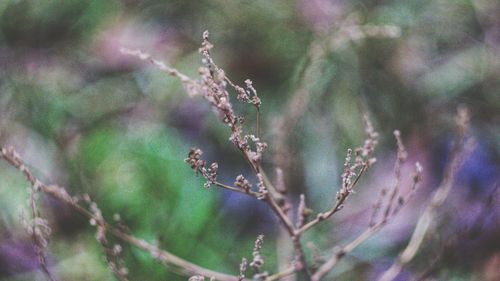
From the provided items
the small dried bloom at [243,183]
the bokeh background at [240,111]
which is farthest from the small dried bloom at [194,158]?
the bokeh background at [240,111]

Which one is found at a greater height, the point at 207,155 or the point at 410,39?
the point at 410,39

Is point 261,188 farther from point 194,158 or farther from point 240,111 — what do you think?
point 240,111

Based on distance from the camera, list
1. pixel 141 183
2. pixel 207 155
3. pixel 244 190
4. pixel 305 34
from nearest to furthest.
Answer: pixel 244 190, pixel 141 183, pixel 207 155, pixel 305 34

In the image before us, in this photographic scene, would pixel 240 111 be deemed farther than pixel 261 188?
Yes

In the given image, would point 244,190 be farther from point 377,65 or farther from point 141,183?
point 377,65

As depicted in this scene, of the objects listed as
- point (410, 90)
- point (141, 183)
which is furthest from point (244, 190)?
point (410, 90)

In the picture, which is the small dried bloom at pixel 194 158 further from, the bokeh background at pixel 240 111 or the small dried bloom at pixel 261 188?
the bokeh background at pixel 240 111

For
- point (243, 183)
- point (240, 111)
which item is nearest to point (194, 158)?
point (243, 183)

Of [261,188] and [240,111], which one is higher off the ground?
[240,111]
